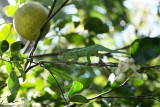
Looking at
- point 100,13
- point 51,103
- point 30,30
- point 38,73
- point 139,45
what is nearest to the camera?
point 139,45

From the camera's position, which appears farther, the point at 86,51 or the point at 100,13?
the point at 100,13

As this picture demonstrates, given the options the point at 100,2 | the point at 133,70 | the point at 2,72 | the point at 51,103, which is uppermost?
the point at 100,2

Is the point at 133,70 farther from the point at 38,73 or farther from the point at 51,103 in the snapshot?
the point at 38,73

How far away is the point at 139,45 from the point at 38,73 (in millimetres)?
688

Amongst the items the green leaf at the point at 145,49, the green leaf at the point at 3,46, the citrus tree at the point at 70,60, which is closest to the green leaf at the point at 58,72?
the citrus tree at the point at 70,60

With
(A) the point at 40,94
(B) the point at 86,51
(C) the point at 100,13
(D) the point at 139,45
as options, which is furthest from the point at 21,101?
(C) the point at 100,13

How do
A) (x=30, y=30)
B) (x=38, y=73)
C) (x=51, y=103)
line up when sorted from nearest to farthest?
(x=30, y=30) → (x=51, y=103) → (x=38, y=73)

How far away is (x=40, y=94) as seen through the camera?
0.86 meters

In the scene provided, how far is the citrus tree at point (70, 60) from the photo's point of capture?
1.69 feet

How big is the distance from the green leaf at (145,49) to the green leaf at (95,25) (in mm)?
477

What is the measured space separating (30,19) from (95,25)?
0.32 meters

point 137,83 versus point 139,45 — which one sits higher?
point 139,45

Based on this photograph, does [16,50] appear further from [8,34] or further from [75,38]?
[75,38]

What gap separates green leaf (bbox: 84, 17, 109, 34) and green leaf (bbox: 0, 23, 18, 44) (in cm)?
32
